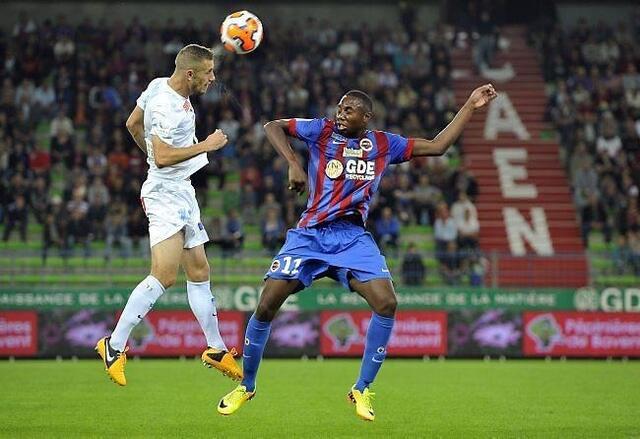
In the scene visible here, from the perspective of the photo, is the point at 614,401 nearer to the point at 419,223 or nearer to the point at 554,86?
the point at 419,223

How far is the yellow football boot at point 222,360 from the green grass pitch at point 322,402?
0.47 metres

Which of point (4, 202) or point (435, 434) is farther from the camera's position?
point (4, 202)

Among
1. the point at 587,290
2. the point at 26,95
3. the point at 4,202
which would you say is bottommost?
the point at 587,290

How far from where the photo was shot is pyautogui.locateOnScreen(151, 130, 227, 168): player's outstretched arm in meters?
10.2

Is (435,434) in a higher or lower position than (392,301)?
lower

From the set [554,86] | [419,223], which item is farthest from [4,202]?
[554,86]

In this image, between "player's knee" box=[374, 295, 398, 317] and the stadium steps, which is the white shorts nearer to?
"player's knee" box=[374, 295, 398, 317]

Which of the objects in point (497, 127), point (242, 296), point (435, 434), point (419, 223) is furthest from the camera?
point (497, 127)

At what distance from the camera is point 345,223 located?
417 inches

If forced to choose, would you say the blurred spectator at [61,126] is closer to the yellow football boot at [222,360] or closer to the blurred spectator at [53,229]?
the blurred spectator at [53,229]

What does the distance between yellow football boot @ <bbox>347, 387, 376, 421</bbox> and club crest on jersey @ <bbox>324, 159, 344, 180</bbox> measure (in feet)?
6.14

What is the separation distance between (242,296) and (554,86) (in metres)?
14.7

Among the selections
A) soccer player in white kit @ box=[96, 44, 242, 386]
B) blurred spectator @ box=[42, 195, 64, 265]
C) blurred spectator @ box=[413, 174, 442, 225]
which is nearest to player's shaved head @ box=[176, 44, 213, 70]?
soccer player in white kit @ box=[96, 44, 242, 386]

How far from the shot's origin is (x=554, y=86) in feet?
109
